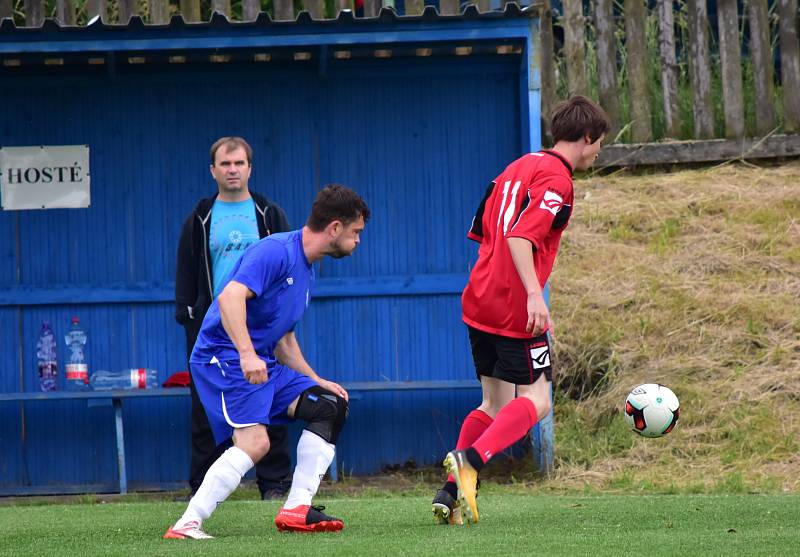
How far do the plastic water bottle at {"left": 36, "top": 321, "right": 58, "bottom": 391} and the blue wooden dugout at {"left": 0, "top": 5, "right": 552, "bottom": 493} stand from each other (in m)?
0.07

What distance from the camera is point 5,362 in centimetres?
945

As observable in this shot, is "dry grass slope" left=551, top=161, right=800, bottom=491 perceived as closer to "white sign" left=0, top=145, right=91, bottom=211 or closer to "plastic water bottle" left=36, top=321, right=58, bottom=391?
"plastic water bottle" left=36, top=321, right=58, bottom=391

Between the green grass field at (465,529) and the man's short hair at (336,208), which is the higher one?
the man's short hair at (336,208)

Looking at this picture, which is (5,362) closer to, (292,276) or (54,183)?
(54,183)

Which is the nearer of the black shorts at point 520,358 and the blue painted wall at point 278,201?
the black shorts at point 520,358

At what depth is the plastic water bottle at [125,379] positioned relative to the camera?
9359 mm

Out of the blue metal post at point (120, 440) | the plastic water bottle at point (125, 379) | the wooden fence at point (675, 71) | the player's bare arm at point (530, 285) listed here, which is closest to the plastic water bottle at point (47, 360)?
the plastic water bottle at point (125, 379)

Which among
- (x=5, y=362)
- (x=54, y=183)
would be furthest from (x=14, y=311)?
(x=54, y=183)

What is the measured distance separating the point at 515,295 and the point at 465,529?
41.7 inches

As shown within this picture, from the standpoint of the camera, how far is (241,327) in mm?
5363

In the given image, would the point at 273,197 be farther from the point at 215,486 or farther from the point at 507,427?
the point at 215,486

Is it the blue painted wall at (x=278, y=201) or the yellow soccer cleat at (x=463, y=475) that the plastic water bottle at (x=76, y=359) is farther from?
the yellow soccer cleat at (x=463, y=475)

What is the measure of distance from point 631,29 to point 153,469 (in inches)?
213

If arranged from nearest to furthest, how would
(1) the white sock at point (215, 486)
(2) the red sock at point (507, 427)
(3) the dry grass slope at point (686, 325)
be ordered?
(1) the white sock at point (215, 486)
(2) the red sock at point (507, 427)
(3) the dry grass slope at point (686, 325)
